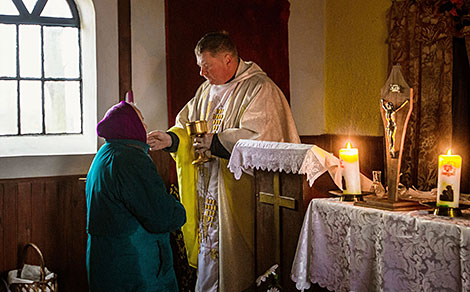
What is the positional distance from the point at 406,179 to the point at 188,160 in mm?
2007

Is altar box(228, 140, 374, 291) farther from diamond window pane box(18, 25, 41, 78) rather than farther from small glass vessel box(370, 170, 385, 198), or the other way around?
diamond window pane box(18, 25, 41, 78)

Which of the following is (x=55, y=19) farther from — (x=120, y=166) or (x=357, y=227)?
(x=357, y=227)

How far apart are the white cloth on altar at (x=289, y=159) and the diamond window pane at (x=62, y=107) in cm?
245

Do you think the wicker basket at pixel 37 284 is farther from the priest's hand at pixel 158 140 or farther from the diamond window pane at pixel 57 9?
the diamond window pane at pixel 57 9

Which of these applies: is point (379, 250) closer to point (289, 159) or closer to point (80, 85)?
point (289, 159)

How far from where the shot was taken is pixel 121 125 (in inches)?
114

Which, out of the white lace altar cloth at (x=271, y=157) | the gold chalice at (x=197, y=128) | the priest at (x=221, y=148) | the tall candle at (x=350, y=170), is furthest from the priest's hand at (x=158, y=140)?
the tall candle at (x=350, y=170)

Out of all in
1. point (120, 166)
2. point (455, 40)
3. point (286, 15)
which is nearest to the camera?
point (120, 166)

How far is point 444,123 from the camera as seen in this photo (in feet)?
15.2

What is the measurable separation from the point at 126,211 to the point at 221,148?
46.3 inches

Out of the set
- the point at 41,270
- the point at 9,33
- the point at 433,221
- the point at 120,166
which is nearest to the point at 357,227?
the point at 433,221

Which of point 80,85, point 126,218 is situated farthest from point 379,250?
point 80,85

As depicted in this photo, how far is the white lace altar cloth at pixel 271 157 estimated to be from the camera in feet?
9.11

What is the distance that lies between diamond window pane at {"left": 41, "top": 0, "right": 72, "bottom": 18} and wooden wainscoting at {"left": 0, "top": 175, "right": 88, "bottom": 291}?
152 cm
